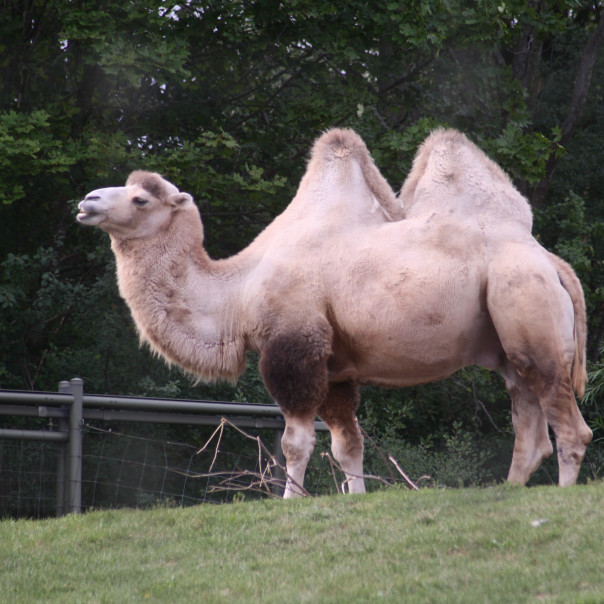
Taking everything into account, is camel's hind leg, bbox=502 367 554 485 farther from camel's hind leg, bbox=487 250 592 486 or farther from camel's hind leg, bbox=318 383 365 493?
Result: camel's hind leg, bbox=318 383 365 493

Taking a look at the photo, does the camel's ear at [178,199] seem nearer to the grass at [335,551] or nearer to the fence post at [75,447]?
the fence post at [75,447]

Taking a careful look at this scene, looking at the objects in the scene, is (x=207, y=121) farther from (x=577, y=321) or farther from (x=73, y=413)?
(x=577, y=321)

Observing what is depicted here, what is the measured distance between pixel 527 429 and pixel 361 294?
150cm

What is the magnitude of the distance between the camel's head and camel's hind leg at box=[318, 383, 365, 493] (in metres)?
1.81

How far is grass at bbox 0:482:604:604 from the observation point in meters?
4.10

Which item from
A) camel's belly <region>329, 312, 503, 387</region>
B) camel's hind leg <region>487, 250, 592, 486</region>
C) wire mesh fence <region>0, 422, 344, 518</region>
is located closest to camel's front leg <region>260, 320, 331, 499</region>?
camel's belly <region>329, 312, 503, 387</region>

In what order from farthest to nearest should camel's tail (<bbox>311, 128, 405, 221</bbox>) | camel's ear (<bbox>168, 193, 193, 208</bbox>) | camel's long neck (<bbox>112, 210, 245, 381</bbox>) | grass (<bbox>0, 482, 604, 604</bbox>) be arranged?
camel's ear (<bbox>168, 193, 193, 208</bbox>) < camel's tail (<bbox>311, 128, 405, 221</bbox>) < camel's long neck (<bbox>112, 210, 245, 381</bbox>) < grass (<bbox>0, 482, 604, 604</bbox>)

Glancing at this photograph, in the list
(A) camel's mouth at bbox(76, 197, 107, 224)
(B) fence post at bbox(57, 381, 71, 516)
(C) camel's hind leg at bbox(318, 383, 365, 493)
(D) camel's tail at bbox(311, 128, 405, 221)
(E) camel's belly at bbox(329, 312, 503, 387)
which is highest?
(D) camel's tail at bbox(311, 128, 405, 221)

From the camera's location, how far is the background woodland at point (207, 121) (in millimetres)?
11383

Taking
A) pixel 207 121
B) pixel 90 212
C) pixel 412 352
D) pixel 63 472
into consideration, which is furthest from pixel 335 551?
pixel 207 121

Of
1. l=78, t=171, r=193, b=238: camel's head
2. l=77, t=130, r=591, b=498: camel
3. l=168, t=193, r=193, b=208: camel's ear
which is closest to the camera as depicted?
l=77, t=130, r=591, b=498: camel

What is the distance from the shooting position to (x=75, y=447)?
25.1 feet

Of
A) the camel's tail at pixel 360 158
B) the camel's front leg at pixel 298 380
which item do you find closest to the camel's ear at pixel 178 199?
the camel's tail at pixel 360 158

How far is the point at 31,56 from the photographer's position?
1221 centimetres
